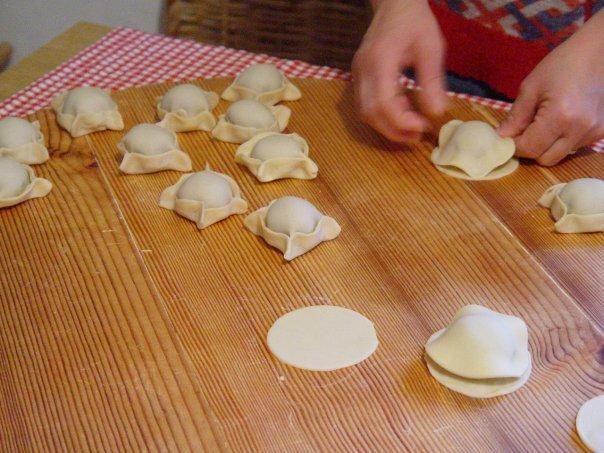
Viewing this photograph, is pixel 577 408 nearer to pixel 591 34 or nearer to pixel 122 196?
pixel 591 34

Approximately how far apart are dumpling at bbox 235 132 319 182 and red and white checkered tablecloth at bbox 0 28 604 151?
442 mm

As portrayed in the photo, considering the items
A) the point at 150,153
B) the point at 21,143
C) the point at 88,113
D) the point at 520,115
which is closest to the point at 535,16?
the point at 520,115

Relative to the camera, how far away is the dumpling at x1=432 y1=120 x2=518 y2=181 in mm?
1534

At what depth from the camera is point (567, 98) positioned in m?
1.42

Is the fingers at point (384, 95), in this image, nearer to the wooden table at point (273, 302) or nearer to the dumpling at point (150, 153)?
the wooden table at point (273, 302)

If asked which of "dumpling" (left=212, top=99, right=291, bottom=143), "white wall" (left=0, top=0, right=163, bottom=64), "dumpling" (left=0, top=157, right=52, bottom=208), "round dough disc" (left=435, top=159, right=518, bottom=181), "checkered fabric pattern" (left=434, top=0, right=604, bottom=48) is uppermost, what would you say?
"checkered fabric pattern" (left=434, top=0, right=604, bottom=48)

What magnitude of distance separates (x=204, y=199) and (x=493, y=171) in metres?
0.58

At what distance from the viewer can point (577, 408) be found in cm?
108

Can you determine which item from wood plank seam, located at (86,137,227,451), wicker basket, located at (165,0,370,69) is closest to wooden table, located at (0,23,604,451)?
wood plank seam, located at (86,137,227,451)

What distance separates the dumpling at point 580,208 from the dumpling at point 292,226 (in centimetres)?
40

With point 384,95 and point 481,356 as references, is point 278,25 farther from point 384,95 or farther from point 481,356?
point 481,356

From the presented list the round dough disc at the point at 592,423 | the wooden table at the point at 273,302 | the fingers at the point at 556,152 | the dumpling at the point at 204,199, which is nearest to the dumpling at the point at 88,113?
the wooden table at the point at 273,302

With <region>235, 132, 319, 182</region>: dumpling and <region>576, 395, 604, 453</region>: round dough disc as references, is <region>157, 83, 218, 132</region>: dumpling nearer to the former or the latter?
<region>235, 132, 319, 182</region>: dumpling

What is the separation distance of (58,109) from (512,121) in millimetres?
966
